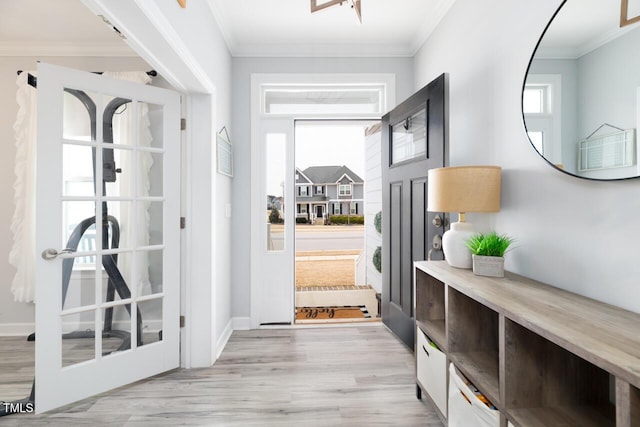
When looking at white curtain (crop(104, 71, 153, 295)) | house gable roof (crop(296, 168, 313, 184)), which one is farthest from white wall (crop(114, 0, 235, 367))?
house gable roof (crop(296, 168, 313, 184))

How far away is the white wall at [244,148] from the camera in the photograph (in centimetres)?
296

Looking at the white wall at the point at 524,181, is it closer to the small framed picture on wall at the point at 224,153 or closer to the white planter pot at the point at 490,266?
the white planter pot at the point at 490,266

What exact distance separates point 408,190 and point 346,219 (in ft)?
13.1

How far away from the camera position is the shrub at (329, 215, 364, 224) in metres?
6.37

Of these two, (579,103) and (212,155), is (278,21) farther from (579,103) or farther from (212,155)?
(579,103)

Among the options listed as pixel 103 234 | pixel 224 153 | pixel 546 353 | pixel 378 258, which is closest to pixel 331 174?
pixel 378 258

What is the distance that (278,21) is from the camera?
2.56 metres

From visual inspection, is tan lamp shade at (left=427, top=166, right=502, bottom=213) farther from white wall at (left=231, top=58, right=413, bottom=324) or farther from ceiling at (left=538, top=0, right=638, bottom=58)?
white wall at (left=231, top=58, right=413, bottom=324)

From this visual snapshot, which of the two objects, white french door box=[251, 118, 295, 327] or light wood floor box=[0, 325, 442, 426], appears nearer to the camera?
light wood floor box=[0, 325, 442, 426]

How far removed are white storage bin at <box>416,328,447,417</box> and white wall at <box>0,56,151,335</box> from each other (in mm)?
3345

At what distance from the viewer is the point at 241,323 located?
117 inches

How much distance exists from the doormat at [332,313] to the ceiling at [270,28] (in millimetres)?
2650

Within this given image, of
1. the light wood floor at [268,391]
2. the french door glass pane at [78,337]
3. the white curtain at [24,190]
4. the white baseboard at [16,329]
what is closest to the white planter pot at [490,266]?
the light wood floor at [268,391]

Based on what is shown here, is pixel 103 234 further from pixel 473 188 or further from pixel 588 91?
pixel 588 91
